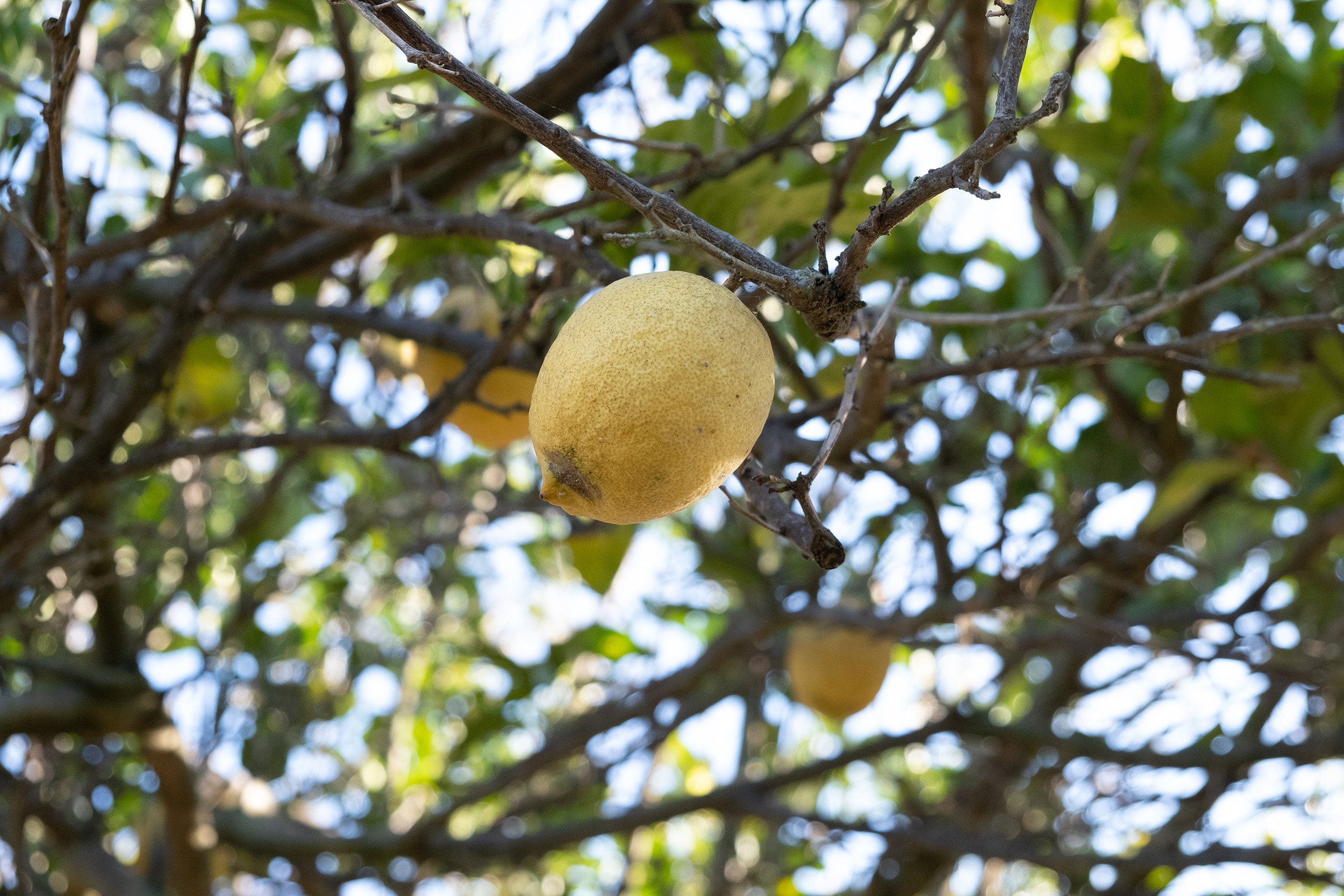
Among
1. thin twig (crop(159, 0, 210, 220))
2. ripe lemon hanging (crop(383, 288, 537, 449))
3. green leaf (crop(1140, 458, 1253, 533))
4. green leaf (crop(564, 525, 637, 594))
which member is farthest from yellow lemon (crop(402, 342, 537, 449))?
green leaf (crop(1140, 458, 1253, 533))

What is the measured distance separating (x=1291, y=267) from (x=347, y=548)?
103 inches

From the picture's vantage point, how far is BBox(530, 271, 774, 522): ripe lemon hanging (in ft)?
2.60

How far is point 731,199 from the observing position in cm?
142

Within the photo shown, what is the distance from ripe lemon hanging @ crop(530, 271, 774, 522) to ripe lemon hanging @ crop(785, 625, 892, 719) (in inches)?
63.6

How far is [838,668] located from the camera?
2.44m

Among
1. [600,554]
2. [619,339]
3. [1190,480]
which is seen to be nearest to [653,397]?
[619,339]

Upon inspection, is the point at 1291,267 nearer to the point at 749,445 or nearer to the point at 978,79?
the point at 978,79

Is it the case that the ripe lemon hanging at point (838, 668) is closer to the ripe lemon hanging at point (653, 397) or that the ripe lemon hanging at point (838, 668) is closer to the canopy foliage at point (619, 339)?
the canopy foliage at point (619, 339)

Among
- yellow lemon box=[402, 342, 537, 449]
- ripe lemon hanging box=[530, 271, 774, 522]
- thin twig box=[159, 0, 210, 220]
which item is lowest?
ripe lemon hanging box=[530, 271, 774, 522]

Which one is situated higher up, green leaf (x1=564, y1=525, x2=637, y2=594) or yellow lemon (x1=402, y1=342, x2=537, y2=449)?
green leaf (x1=564, y1=525, x2=637, y2=594)

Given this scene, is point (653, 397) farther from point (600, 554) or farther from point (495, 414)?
point (600, 554)

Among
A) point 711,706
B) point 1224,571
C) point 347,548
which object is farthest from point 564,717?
point 1224,571

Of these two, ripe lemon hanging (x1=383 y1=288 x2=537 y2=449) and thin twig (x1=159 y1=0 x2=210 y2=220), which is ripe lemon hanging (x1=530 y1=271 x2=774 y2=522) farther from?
thin twig (x1=159 y1=0 x2=210 y2=220)

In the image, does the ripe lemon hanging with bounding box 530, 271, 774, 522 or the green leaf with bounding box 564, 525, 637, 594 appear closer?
the ripe lemon hanging with bounding box 530, 271, 774, 522
